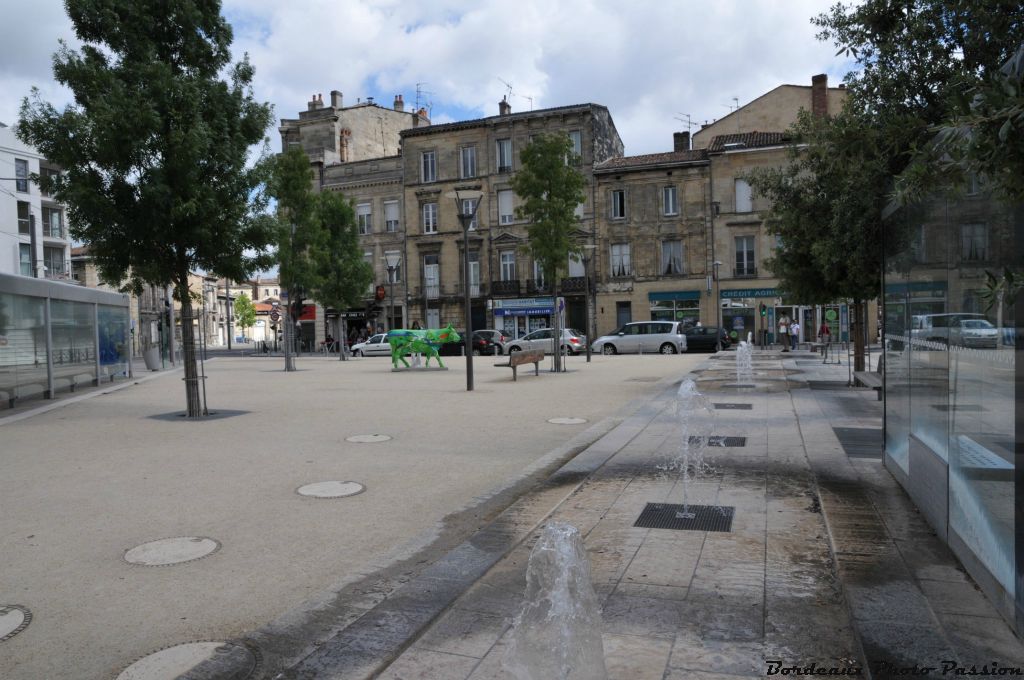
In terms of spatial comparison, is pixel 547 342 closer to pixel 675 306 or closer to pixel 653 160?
pixel 675 306

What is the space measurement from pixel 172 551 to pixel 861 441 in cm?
680

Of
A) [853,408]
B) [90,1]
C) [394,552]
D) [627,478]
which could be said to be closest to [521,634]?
[394,552]

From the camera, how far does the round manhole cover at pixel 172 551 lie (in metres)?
4.54

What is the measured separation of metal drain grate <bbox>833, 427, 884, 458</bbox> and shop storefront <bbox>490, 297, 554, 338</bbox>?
1441 inches

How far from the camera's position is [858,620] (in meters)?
3.25

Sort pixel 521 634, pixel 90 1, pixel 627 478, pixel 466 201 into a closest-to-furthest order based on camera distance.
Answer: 1. pixel 521 634
2. pixel 627 478
3. pixel 90 1
4. pixel 466 201

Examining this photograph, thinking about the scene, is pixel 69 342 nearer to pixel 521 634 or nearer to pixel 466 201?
pixel 466 201

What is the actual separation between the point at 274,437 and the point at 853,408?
8.25 m

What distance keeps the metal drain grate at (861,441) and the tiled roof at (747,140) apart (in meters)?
34.8

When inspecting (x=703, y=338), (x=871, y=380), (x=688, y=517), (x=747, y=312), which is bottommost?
(x=688, y=517)

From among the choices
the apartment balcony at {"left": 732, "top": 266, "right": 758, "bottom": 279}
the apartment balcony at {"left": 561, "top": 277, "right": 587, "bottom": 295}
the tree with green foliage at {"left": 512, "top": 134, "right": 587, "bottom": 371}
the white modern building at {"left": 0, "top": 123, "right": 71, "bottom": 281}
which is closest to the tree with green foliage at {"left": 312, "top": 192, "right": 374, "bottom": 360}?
the apartment balcony at {"left": 561, "top": 277, "right": 587, "bottom": 295}

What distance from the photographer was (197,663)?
3.14m

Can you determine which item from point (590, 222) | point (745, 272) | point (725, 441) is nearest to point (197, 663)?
point (725, 441)

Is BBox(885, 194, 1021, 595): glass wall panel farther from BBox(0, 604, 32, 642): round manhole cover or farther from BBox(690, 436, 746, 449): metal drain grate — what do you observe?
BBox(0, 604, 32, 642): round manhole cover
